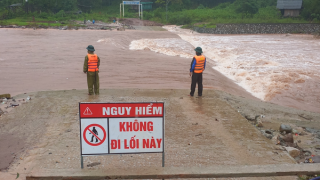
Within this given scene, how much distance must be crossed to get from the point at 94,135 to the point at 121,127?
1.27 ft

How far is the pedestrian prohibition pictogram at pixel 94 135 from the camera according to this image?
4.21m

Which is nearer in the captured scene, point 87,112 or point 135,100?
point 87,112

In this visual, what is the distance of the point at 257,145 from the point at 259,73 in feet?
39.9

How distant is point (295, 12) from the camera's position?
182ft

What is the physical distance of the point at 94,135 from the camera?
424 centimetres

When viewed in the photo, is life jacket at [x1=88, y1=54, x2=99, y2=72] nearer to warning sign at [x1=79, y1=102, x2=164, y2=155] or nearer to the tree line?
warning sign at [x1=79, y1=102, x2=164, y2=155]

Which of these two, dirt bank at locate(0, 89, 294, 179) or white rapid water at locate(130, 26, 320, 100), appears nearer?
dirt bank at locate(0, 89, 294, 179)

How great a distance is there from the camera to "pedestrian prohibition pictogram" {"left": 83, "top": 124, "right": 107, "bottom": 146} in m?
4.21

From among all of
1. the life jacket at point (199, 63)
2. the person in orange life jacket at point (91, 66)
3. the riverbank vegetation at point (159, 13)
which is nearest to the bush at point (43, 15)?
the riverbank vegetation at point (159, 13)

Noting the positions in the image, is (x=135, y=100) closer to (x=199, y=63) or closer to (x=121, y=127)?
(x=199, y=63)

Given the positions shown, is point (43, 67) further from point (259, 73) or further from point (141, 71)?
point (259, 73)

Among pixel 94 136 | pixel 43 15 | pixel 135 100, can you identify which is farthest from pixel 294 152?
pixel 43 15

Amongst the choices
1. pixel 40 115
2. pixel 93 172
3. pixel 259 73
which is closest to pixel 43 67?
pixel 40 115

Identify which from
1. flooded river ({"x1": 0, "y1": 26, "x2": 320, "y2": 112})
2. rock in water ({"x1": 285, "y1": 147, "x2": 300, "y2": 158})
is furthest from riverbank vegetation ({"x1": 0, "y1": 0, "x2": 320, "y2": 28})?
rock in water ({"x1": 285, "y1": 147, "x2": 300, "y2": 158})
